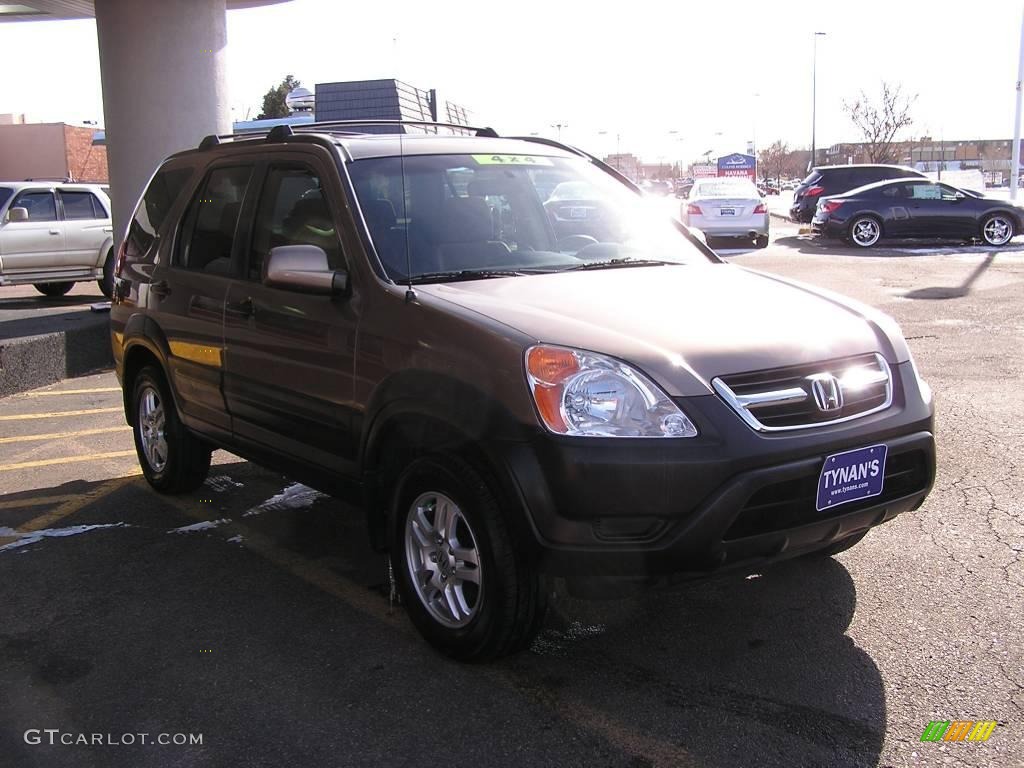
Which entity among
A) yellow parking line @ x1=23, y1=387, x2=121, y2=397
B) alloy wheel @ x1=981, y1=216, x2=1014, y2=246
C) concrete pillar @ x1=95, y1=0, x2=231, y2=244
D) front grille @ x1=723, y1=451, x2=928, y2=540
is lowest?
yellow parking line @ x1=23, y1=387, x2=121, y2=397

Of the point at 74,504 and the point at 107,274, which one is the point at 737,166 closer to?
the point at 107,274

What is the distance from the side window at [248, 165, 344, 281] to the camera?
4.27 m

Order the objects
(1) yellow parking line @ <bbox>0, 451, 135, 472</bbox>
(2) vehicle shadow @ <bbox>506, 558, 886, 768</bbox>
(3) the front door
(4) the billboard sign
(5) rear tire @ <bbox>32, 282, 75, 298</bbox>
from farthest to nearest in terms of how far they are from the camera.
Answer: (4) the billboard sign, (5) rear tire @ <bbox>32, 282, 75, 298</bbox>, (1) yellow parking line @ <bbox>0, 451, 135, 472</bbox>, (3) the front door, (2) vehicle shadow @ <bbox>506, 558, 886, 768</bbox>

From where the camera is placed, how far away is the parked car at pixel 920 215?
20594 millimetres

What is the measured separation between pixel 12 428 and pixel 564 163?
5234 millimetres

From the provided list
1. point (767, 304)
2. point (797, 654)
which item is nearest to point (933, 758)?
point (797, 654)

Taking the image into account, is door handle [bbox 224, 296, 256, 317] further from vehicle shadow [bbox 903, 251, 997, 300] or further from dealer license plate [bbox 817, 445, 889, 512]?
vehicle shadow [bbox 903, 251, 997, 300]

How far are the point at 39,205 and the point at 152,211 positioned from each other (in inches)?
435

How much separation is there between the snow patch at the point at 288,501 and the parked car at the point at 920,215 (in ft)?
58.5

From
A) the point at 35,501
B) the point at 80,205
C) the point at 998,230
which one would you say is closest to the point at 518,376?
the point at 35,501

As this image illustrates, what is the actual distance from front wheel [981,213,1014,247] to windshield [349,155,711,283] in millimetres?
18247

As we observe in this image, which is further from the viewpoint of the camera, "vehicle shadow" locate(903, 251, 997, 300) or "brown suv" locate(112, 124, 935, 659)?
"vehicle shadow" locate(903, 251, 997, 300)

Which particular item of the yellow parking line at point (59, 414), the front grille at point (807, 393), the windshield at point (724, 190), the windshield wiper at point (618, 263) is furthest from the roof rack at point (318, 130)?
the windshield at point (724, 190)

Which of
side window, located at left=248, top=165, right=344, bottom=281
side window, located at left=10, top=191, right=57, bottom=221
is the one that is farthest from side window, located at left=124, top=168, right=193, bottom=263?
side window, located at left=10, top=191, right=57, bottom=221
